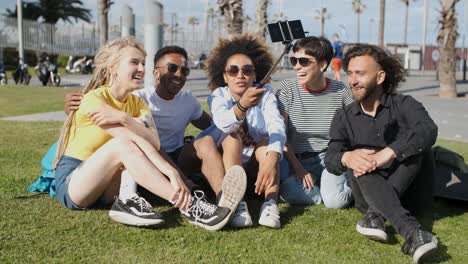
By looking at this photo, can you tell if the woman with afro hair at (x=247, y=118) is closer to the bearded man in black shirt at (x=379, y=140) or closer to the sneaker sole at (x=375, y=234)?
the bearded man in black shirt at (x=379, y=140)

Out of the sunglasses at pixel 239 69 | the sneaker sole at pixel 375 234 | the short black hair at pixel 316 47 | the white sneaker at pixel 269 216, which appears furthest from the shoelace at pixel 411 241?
the short black hair at pixel 316 47

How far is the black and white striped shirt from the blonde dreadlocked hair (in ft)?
4.56

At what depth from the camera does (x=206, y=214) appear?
376 cm

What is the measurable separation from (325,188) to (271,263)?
1.42 meters

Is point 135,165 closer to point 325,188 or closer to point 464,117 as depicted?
point 325,188

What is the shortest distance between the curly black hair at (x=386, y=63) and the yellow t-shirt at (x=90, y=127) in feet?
5.18

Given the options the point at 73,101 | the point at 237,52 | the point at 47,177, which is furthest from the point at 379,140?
the point at 47,177

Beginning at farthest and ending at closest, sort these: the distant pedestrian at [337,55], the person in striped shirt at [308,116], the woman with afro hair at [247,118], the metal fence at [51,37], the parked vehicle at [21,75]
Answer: the metal fence at [51,37] < the parked vehicle at [21,75] < the distant pedestrian at [337,55] < the person in striped shirt at [308,116] < the woman with afro hair at [247,118]

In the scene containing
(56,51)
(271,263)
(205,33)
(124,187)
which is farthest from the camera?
(205,33)

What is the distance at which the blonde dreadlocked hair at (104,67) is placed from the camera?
4070 millimetres

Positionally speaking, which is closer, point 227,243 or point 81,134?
point 227,243

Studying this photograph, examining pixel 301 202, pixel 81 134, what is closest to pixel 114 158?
pixel 81 134

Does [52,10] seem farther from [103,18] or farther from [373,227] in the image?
[373,227]

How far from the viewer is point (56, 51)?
137 ft
